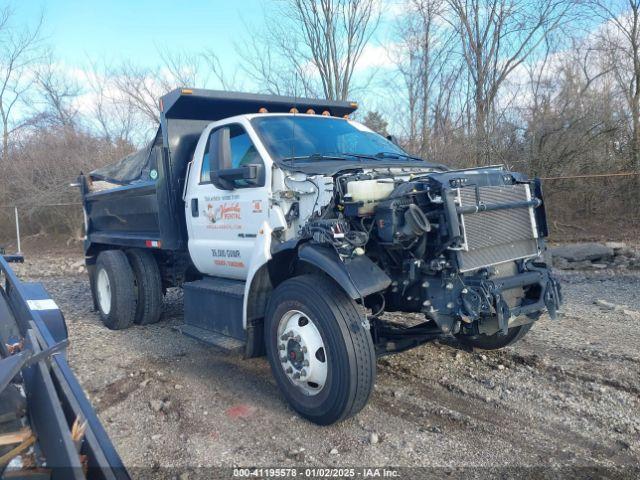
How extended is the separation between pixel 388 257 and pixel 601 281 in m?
6.54

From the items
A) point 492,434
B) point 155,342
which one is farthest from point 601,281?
point 155,342

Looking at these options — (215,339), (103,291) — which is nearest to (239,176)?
(215,339)

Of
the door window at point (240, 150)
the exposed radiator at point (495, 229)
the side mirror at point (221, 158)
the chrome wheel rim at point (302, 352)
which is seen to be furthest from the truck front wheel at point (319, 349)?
the door window at point (240, 150)

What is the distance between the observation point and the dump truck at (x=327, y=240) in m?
3.83

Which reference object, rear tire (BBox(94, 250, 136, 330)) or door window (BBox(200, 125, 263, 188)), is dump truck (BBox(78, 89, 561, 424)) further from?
rear tire (BBox(94, 250, 136, 330))

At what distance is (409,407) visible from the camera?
4273mm

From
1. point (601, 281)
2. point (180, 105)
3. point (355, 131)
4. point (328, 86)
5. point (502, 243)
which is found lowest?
point (601, 281)

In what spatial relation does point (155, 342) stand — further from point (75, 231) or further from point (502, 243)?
point (75, 231)

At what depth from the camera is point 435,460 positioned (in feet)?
11.4

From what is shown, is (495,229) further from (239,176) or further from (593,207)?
(593,207)

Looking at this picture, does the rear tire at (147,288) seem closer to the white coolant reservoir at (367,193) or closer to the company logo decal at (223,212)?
the company logo decal at (223,212)

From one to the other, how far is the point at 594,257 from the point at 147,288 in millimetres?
8525

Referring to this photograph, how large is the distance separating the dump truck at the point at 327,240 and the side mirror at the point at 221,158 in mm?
19

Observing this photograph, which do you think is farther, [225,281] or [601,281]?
[601,281]
